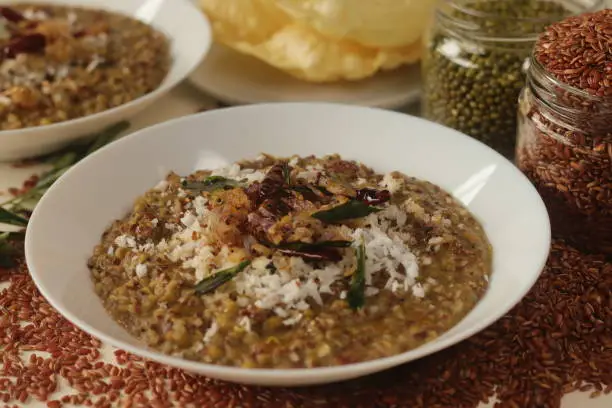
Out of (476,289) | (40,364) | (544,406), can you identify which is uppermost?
(476,289)

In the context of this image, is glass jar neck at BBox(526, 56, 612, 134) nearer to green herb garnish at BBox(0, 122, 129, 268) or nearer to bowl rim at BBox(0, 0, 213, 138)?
bowl rim at BBox(0, 0, 213, 138)

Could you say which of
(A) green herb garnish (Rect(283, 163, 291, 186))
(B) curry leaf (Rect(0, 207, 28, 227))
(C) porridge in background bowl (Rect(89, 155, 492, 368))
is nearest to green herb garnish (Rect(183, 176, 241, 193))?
(C) porridge in background bowl (Rect(89, 155, 492, 368))

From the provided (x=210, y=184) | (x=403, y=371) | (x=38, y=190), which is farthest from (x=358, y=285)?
(x=38, y=190)

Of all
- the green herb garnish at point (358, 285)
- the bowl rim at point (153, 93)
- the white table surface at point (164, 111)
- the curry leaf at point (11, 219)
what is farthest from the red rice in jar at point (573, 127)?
the curry leaf at point (11, 219)

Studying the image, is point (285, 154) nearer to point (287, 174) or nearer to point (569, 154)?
point (287, 174)

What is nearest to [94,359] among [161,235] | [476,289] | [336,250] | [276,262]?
[161,235]

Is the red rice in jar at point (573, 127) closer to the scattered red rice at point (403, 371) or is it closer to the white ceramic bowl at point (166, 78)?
the scattered red rice at point (403, 371)

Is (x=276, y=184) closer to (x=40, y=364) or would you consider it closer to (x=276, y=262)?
(x=276, y=262)
